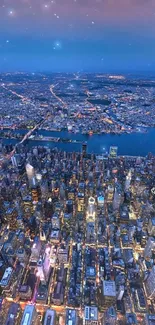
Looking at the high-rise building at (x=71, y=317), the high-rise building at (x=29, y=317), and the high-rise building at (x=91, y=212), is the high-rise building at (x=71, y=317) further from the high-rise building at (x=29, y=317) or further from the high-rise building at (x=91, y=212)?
the high-rise building at (x=91, y=212)

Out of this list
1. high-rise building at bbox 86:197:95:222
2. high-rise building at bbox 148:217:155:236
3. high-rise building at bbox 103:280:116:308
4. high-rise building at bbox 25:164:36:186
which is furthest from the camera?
high-rise building at bbox 25:164:36:186

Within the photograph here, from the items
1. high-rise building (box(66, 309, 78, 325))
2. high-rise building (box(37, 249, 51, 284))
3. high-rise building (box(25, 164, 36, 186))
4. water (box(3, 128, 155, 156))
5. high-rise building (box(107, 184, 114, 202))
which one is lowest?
high-rise building (box(66, 309, 78, 325))

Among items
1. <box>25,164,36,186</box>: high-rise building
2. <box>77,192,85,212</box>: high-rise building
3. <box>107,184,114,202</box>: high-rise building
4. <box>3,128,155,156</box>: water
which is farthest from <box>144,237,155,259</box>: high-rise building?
<box>3,128,155,156</box>: water

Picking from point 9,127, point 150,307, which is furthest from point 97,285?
point 9,127

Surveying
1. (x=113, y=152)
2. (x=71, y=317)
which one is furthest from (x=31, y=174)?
(x=71, y=317)

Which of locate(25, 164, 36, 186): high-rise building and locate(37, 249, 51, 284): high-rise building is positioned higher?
locate(25, 164, 36, 186): high-rise building

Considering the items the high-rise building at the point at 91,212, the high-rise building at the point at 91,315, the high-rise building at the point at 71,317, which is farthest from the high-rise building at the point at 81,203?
the high-rise building at the point at 71,317

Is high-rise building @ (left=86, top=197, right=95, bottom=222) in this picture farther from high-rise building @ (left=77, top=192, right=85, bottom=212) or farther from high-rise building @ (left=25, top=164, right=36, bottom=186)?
high-rise building @ (left=25, top=164, right=36, bottom=186)

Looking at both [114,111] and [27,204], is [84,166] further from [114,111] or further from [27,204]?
[114,111]
